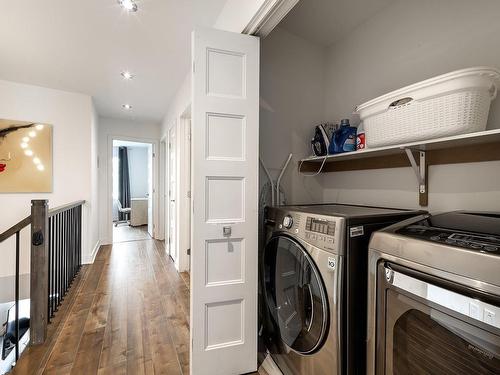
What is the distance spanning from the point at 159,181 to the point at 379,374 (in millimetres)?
4853

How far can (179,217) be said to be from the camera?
10.7 ft

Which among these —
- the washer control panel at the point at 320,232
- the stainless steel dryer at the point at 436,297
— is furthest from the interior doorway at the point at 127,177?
the stainless steel dryer at the point at 436,297

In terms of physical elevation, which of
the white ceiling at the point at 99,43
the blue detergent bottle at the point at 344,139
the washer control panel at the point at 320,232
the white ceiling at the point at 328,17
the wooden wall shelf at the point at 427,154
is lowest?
the washer control panel at the point at 320,232

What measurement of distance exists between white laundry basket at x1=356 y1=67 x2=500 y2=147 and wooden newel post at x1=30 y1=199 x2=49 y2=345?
7.47 ft

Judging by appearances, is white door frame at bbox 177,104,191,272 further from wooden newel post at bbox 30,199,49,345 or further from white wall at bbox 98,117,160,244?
white wall at bbox 98,117,160,244

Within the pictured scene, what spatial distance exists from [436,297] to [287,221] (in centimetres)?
75

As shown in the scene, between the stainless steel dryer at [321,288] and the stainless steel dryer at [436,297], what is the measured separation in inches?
4.9

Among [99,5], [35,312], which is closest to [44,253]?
[35,312]

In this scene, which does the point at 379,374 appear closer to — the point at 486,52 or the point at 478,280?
the point at 478,280

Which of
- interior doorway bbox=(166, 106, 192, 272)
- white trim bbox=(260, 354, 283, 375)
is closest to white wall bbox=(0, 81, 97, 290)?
interior doorway bbox=(166, 106, 192, 272)

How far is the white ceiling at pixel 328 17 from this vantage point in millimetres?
1686

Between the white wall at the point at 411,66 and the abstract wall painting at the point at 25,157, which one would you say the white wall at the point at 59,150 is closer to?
the abstract wall painting at the point at 25,157

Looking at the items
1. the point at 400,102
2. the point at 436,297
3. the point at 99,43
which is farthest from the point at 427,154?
the point at 99,43

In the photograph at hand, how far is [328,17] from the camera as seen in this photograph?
5.94 ft
